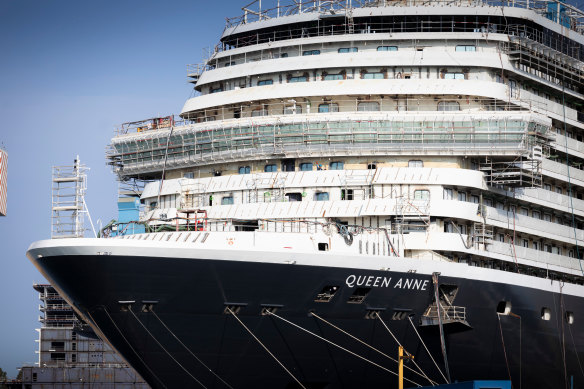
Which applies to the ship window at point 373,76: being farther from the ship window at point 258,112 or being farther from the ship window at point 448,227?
the ship window at point 448,227

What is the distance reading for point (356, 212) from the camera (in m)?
36.0

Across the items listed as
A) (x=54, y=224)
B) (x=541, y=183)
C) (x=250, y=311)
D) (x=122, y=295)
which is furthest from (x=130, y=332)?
(x=541, y=183)

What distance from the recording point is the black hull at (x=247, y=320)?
30.0 m

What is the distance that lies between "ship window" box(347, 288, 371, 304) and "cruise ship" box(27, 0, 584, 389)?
0.06 meters

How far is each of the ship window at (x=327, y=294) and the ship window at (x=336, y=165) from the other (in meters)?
7.32

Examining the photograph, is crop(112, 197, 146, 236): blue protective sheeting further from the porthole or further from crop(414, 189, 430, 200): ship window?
the porthole

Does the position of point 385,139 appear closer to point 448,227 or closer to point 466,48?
point 448,227

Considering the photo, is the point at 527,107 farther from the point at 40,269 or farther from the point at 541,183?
the point at 40,269

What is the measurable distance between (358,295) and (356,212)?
15.1 feet

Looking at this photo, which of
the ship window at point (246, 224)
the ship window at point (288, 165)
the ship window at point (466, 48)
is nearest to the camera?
the ship window at point (246, 224)

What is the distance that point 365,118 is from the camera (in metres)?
37.5

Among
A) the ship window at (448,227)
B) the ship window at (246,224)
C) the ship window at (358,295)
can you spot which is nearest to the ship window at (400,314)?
the ship window at (358,295)

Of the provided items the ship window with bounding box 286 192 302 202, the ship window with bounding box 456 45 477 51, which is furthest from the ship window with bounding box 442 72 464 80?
the ship window with bounding box 286 192 302 202

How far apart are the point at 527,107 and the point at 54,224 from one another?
1833cm
